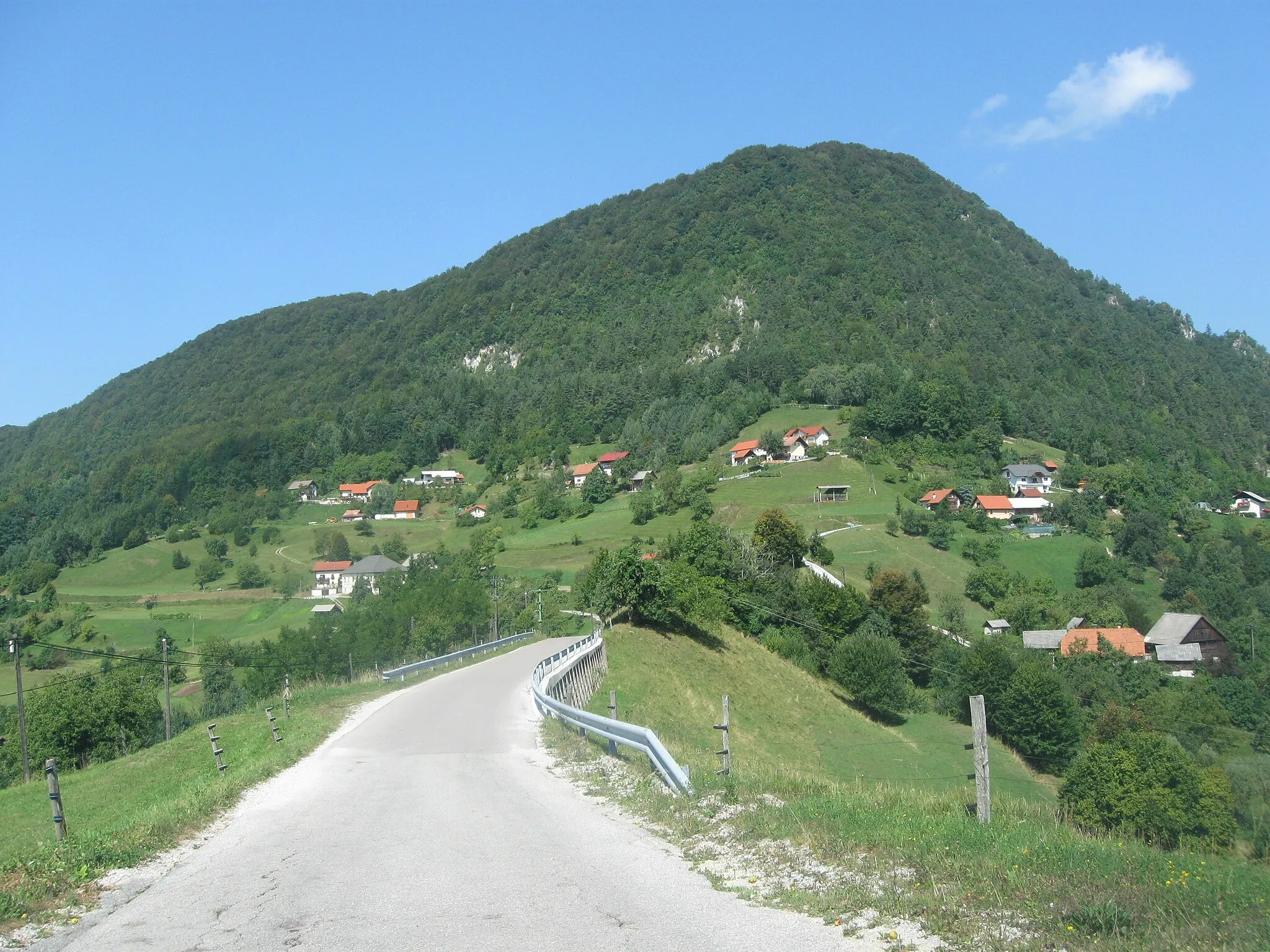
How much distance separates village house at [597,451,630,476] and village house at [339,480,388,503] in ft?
118

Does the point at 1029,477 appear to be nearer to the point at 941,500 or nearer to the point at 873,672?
the point at 941,500

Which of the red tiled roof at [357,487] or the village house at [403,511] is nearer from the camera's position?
the village house at [403,511]

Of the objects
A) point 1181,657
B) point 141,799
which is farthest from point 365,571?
point 141,799

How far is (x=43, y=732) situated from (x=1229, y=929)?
47.7 m

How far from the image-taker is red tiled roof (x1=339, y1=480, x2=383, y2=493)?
145 meters

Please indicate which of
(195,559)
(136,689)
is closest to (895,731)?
(136,689)

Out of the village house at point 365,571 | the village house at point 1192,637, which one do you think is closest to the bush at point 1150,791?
the village house at point 1192,637

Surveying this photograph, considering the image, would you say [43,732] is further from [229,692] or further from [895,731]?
[895,731]

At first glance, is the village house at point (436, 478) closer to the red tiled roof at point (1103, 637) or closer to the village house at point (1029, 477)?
the village house at point (1029, 477)

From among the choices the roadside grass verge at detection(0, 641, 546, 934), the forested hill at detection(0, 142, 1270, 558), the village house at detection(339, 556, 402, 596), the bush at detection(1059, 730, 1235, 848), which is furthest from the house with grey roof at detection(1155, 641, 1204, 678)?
the village house at detection(339, 556, 402, 596)

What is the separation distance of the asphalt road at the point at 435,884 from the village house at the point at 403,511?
118 meters

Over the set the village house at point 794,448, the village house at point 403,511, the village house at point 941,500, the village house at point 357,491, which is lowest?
the village house at point 941,500

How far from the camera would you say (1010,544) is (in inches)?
3300

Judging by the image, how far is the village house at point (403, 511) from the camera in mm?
127375
